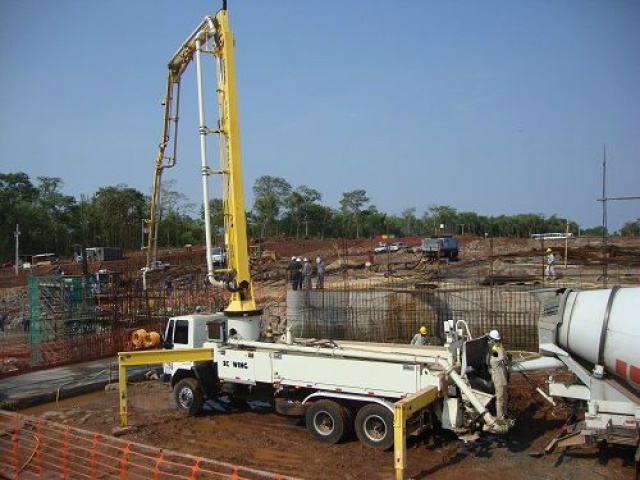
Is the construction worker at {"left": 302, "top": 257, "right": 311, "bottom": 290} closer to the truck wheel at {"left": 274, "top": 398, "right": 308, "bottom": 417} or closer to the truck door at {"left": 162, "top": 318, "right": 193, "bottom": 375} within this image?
the truck door at {"left": 162, "top": 318, "right": 193, "bottom": 375}

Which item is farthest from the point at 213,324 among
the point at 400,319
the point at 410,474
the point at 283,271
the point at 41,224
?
the point at 41,224

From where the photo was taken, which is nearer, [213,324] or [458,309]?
[213,324]

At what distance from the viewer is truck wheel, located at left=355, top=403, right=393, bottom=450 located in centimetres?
1002

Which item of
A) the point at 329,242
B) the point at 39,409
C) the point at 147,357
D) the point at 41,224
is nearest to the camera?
the point at 147,357

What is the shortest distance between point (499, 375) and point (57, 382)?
12632 millimetres

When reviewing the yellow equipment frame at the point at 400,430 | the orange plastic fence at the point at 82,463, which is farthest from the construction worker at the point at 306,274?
the yellow equipment frame at the point at 400,430

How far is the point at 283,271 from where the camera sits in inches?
1537

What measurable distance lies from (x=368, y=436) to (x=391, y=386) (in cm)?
103

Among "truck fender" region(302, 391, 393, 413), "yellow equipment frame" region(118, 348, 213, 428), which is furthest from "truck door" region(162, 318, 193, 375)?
"truck fender" region(302, 391, 393, 413)

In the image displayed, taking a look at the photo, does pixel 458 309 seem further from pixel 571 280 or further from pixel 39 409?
pixel 39 409

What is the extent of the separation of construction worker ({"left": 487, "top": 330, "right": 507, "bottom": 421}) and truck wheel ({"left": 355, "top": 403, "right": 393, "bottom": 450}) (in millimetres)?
1816

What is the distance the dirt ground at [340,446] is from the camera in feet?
29.7

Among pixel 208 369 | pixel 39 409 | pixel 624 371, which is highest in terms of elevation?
pixel 624 371

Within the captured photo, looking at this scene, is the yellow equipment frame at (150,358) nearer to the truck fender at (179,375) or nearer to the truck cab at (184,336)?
the truck cab at (184,336)
